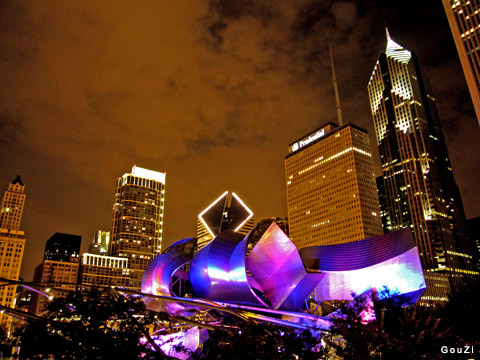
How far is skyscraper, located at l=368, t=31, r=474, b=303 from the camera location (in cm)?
12669

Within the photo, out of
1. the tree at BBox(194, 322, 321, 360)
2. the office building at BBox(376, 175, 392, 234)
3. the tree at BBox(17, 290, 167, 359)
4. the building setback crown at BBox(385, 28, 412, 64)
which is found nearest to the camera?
the tree at BBox(17, 290, 167, 359)

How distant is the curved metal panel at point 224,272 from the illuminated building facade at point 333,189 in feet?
298

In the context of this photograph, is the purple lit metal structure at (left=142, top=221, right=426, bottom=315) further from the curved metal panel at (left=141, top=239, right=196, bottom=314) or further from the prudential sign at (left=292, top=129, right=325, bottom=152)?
the prudential sign at (left=292, top=129, right=325, bottom=152)

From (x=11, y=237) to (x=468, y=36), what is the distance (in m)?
115

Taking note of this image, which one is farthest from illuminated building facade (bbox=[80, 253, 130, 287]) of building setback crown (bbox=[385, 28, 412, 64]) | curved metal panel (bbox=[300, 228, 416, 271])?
building setback crown (bbox=[385, 28, 412, 64])

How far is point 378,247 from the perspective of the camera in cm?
3503

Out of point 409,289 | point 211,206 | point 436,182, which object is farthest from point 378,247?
point 436,182

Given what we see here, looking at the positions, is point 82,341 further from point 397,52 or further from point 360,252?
point 397,52

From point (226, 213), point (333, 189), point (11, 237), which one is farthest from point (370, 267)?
point (11, 237)

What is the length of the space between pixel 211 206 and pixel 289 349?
104 metres

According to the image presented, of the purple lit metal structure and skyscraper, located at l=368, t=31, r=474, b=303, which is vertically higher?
skyscraper, located at l=368, t=31, r=474, b=303

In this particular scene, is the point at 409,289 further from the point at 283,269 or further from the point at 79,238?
the point at 79,238

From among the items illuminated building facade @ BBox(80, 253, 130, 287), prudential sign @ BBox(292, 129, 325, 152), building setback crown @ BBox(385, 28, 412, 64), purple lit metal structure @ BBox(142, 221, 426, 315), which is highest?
building setback crown @ BBox(385, 28, 412, 64)

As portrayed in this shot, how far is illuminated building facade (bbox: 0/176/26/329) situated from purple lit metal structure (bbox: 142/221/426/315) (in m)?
74.2
